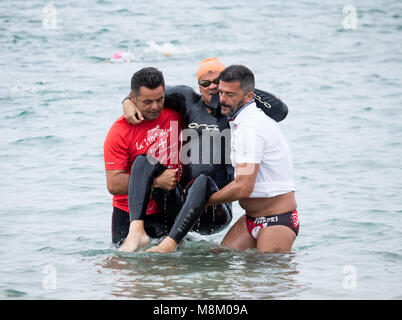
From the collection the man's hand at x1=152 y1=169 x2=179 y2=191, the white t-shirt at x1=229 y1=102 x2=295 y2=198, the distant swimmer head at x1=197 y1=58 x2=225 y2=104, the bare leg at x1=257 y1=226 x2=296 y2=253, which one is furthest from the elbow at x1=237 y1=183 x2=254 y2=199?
the distant swimmer head at x1=197 y1=58 x2=225 y2=104

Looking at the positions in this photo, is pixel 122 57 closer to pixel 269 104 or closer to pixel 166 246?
pixel 269 104

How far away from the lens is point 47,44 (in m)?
22.0

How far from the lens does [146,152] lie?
6.41 m

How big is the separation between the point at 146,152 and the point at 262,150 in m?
1.21

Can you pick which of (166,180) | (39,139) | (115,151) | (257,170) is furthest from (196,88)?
(257,170)

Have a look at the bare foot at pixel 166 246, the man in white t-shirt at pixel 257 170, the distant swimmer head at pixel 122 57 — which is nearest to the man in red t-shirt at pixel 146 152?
the bare foot at pixel 166 246

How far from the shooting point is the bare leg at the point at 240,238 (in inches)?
258

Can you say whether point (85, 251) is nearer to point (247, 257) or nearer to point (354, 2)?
point (247, 257)

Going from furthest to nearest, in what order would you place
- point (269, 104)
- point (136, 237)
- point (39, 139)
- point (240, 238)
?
point (39, 139) → point (240, 238) → point (269, 104) → point (136, 237)

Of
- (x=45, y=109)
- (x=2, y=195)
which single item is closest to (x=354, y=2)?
(x=45, y=109)

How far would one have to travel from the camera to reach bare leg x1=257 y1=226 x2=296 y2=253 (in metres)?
6.23

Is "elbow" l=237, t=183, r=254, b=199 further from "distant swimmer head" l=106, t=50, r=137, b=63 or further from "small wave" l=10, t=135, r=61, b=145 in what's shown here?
"distant swimmer head" l=106, t=50, r=137, b=63

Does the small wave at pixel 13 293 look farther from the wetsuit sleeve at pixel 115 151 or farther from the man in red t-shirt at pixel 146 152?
the wetsuit sleeve at pixel 115 151
